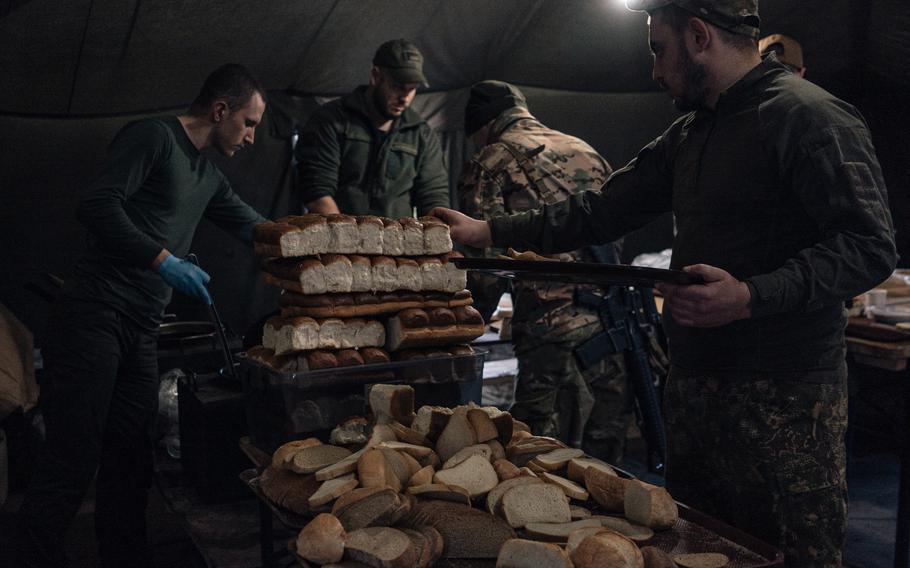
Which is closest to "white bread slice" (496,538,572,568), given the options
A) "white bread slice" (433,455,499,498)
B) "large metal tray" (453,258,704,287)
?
"white bread slice" (433,455,499,498)

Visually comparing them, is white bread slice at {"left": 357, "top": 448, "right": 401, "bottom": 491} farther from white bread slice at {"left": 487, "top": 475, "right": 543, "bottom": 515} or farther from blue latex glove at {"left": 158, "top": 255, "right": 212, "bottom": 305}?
blue latex glove at {"left": 158, "top": 255, "right": 212, "bottom": 305}

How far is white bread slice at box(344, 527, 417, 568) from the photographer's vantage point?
1.32 metres

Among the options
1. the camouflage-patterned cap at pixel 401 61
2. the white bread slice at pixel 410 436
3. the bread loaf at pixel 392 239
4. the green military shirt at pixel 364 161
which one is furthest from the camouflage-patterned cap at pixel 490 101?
the white bread slice at pixel 410 436

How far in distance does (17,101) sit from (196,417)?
2.68m

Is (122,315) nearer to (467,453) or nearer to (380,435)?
(380,435)

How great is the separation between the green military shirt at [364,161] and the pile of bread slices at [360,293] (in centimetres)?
182

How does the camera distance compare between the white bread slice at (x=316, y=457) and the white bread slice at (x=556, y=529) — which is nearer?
the white bread slice at (x=556, y=529)

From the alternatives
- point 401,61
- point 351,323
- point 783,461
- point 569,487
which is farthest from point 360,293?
point 401,61

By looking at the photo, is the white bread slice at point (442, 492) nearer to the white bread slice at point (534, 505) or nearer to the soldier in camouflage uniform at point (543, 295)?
the white bread slice at point (534, 505)

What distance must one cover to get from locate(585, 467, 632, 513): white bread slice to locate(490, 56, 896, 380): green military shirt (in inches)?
17.1

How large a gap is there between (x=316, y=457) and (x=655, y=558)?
30.1 inches

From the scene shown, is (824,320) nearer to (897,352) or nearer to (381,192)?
(897,352)

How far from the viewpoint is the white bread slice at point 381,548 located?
52.1 inches

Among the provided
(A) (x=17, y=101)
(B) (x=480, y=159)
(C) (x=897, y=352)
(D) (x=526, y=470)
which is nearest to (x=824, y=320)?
(D) (x=526, y=470)
